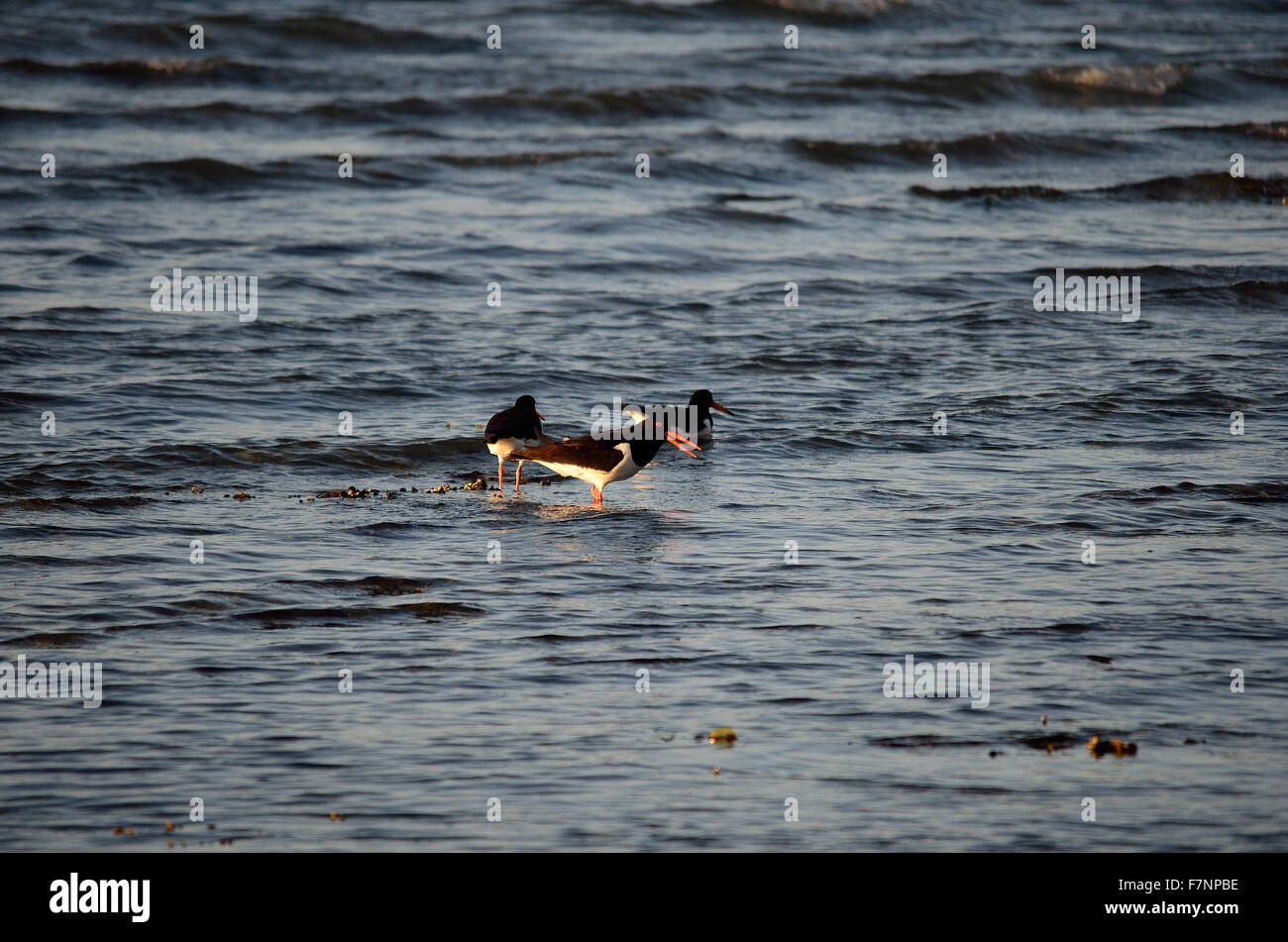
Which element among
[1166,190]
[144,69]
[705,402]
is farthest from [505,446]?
[144,69]

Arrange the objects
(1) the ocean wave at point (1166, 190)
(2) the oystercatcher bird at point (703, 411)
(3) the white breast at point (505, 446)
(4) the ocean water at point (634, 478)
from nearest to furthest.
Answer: (4) the ocean water at point (634, 478)
(3) the white breast at point (505, 446)
(2) the oystercatcher bird at point (703, 411)
(1) the ocean wave at point (1166, 190)

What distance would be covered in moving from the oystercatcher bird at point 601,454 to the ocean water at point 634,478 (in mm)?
293

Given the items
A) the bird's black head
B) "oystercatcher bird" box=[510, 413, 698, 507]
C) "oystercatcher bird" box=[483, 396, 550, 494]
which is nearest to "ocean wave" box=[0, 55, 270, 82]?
the bird's black head

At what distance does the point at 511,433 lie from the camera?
34.5 ft

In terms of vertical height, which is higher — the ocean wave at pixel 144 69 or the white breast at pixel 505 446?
the ocean wave at pixel 144 69

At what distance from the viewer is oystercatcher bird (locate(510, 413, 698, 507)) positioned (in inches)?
395

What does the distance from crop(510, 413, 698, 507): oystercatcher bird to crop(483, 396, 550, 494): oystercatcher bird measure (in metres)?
0.09

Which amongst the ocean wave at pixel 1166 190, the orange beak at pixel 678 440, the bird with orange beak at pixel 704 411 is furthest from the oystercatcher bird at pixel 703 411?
the ocean wave at pixel 1166 190

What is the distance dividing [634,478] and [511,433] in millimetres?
1277

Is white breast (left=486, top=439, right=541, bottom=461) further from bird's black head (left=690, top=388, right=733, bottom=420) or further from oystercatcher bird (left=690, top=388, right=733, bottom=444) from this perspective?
bird's black head (left=690, top=388, right=733, bottom=420)

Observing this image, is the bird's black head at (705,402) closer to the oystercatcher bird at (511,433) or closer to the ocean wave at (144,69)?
the oystercatcher bird at (511,433)

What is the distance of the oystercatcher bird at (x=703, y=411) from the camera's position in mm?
11516

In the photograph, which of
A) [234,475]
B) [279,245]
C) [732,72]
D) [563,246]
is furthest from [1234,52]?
[234,475]

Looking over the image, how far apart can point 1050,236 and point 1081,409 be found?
26.4 feet
